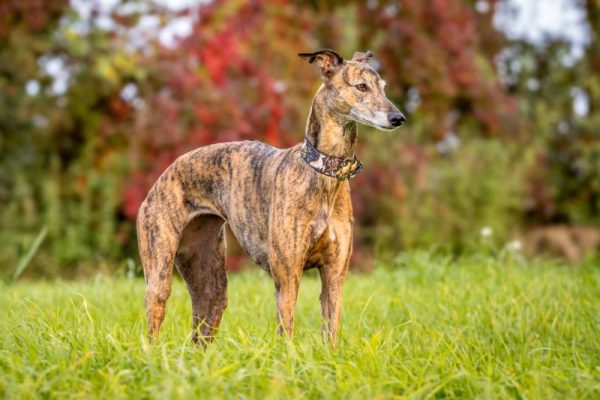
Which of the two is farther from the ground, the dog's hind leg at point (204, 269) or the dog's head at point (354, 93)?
the dog's head at point (354, 93)

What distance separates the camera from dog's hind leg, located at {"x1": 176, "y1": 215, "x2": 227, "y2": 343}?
5.06 m

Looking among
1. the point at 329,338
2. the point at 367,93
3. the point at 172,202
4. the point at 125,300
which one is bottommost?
the point at 125,300

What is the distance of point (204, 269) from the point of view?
201 inches

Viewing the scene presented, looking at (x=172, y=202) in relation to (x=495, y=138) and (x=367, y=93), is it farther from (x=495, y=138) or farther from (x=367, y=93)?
(x=495, y=138)

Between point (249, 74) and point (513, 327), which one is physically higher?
point (249, 74)

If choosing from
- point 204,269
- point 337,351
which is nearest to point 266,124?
point 204,269

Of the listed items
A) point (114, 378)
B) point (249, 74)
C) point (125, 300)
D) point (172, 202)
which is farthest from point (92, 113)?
point (114, 378)

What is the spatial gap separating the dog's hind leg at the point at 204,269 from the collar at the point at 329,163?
1.03m

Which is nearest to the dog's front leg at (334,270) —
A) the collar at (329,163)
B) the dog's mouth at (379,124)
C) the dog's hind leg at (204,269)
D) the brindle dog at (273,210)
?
the brindle dog at (273,210)

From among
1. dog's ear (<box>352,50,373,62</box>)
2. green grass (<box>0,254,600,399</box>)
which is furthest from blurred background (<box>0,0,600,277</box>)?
A: dog's ear (<box>352,50,373,62</box>)

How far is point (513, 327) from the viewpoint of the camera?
204 inches

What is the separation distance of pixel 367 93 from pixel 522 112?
1336 cm

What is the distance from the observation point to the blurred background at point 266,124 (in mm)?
11477

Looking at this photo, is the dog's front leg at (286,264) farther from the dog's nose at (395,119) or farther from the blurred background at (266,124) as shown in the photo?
the blurred background at (266,124)
